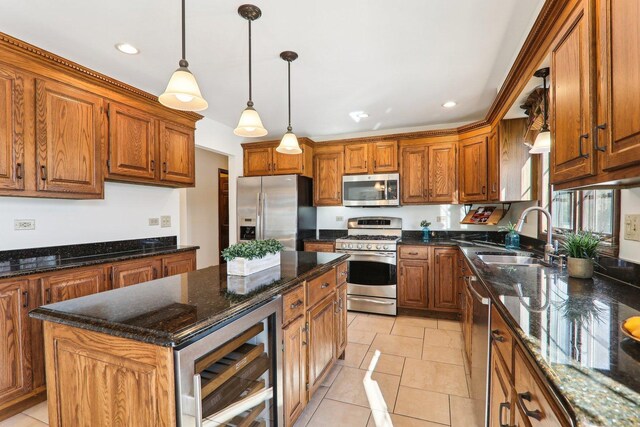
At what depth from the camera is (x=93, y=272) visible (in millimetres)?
2332

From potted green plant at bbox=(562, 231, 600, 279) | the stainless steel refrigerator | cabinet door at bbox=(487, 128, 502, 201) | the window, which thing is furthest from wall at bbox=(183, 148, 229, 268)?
potted green plant at bbox=(562, 231, 600, 279)

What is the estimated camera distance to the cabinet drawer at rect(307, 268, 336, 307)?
1.87 metres

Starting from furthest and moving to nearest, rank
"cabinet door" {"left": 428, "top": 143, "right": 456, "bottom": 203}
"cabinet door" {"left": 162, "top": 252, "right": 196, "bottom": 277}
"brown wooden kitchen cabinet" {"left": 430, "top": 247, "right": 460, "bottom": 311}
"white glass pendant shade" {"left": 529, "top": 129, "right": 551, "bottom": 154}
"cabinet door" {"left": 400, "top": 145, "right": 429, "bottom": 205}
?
"cabinet door" {"left": 400, "top": 145, "right": 429, "bottom": 205} < "cabinet door" {"left": 428, "top": 143, "right": 456, "bottom": 203} < "brown wooden kitchen cabinet" {"left": 430, "top": 247, "right": 460, "bottom": 311} < "cabinet door" {"left": 162, "top": 252, "right": 196, "bottom": 277} < "white glass pendant shade" {"left": 529, "top": 129, "right": 551, "bottom": 154}

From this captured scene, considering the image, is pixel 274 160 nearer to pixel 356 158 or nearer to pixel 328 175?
pixel 328 175

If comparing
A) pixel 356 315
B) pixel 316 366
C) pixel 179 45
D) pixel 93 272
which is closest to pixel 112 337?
pixel 316 366

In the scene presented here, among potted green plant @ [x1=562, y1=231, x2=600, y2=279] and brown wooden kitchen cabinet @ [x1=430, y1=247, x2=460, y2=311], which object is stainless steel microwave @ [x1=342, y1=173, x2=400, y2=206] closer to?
brown wooden kitchen cabinet @ [x1=430, y1=247, x2=460, y2=311]

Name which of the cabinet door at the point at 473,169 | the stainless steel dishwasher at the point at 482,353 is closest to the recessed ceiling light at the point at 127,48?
the stainless steel dishwasher at the point at 482,353

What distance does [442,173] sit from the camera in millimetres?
3891

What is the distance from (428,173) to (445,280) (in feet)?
4.54

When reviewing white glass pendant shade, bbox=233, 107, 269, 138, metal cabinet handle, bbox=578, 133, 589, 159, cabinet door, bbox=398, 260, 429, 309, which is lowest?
cabinet door, bbox=398, 260, 429, 309

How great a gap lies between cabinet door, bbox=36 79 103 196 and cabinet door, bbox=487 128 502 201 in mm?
3797

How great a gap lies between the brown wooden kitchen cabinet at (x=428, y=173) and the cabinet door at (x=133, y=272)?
3.06m

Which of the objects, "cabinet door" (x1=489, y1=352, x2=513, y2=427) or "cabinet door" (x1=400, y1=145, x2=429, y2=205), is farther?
"cabinet door" (x1=400, y1=145, x2=429, y2=205)

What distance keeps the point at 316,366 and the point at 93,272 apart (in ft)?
6.11
